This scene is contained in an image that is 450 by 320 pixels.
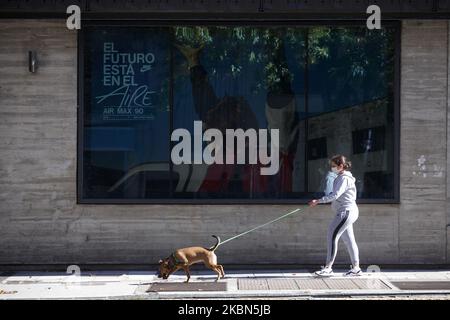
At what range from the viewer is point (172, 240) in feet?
44.9

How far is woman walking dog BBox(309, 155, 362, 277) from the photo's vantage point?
1273 cm

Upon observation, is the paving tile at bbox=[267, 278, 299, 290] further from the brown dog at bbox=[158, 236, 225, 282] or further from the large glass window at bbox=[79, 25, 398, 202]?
the large glass window at bbox=[79, 25, 398, 202]

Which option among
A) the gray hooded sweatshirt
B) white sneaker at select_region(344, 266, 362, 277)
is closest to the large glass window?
the gray hooded sweatshirt

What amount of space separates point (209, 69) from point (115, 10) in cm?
179

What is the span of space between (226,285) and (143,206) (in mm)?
2142

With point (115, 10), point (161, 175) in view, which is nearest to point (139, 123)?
point (161, 175)

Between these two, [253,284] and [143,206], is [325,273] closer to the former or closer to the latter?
[253,284]

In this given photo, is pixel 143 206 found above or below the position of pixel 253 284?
above

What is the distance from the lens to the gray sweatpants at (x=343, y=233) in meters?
12.7

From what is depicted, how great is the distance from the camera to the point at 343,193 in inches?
504

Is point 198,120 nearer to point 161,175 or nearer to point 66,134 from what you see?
point 161,175

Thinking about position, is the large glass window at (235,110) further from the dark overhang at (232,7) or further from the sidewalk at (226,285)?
the sidewalk at (226,285)

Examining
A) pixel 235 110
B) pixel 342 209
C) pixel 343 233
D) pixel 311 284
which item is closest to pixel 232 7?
pixel 235 110
